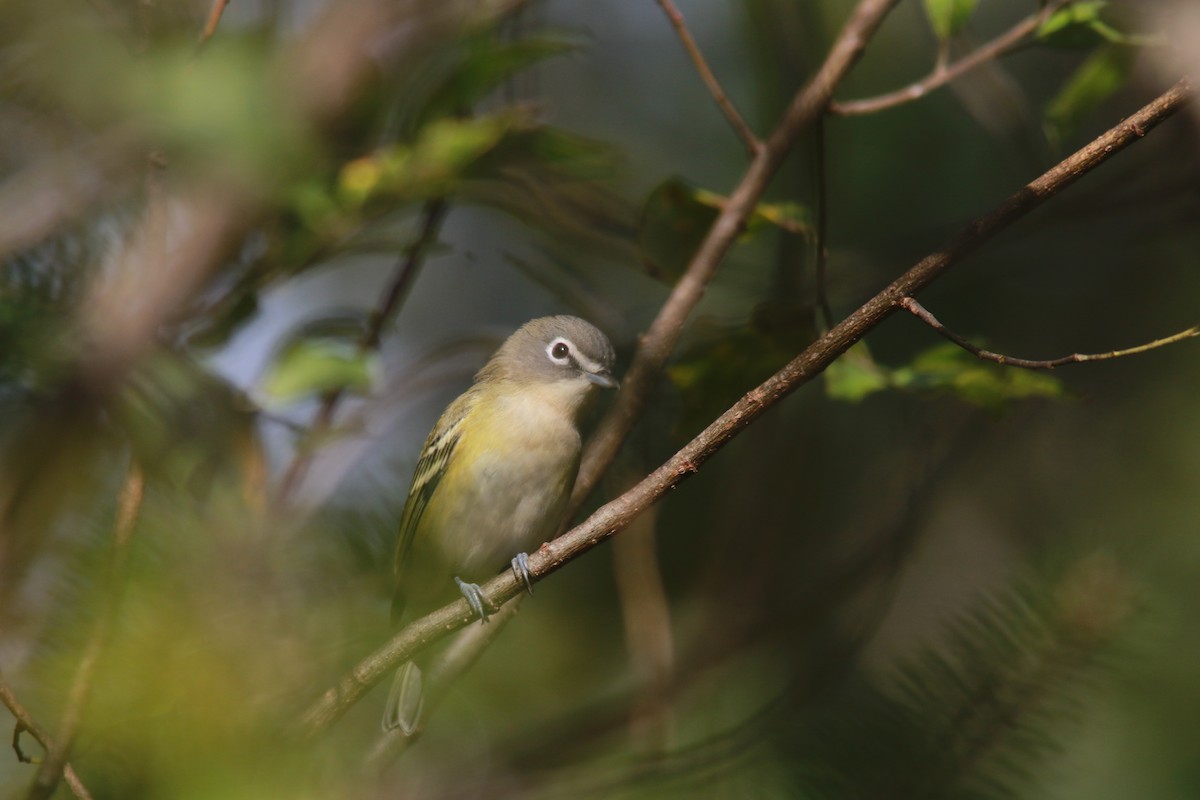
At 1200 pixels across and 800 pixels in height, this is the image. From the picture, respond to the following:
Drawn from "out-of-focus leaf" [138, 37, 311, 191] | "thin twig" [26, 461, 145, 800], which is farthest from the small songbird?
"thin twig" [26, 461, 145, 800]

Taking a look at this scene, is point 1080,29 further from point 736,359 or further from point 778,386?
point 778,386

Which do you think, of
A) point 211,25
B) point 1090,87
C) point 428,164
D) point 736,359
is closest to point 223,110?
point 211,25

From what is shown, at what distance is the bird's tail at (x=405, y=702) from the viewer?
2.12m

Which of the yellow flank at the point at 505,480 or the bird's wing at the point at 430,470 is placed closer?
the yellow flank at the point at 505,480

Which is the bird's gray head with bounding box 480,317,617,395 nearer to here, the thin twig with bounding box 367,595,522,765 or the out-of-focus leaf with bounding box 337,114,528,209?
the out-of-focus leaf with bounding box 337,114,528,209

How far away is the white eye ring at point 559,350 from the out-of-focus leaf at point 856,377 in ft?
3.85

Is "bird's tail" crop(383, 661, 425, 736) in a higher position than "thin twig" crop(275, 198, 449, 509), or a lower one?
lower

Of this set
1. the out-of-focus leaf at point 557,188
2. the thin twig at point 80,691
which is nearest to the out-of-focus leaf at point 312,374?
the out-of-focus leaf at point 557,188

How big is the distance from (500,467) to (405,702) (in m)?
0.74

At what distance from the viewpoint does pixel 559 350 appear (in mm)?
3240

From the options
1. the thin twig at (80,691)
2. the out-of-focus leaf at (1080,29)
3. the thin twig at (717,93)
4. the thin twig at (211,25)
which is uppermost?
the out-of-focus leaf at (1080,29)

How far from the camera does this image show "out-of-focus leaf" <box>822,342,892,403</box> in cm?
206

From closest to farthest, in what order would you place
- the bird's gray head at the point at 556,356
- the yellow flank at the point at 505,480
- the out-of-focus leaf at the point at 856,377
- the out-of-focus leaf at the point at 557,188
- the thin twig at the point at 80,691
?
the thin twig at the point at 80,691
the out-of-focus leaf at the point at 856,377
the out-of-focus leaf at the point at 557,188
the yellow flank at the point at 505,480
the bird's gray head at the point at 556,356

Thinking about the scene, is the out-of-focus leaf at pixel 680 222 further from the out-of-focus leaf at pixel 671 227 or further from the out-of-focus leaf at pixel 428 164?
the out-of-focus leaf at pixel 428 164
